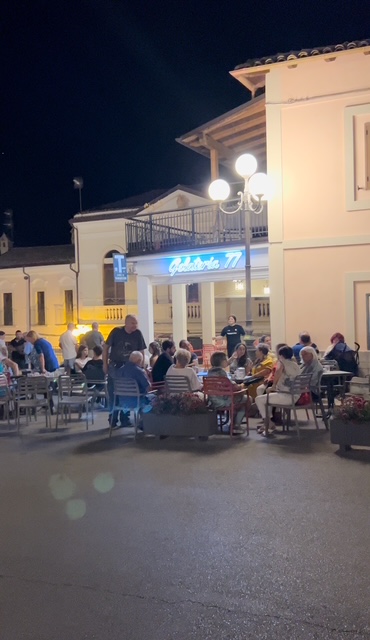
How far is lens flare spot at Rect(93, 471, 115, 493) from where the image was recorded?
22.7 feet

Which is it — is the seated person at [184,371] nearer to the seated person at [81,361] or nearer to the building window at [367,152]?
the seated person at [81,361]

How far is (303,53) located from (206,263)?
5.59 meters

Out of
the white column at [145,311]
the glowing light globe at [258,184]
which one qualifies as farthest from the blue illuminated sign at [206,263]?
the glowing light globe at [258,184]

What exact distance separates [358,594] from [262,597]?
1.96 ft

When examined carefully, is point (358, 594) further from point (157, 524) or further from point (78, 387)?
point (78, 387)

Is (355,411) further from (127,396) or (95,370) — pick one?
(95,370)

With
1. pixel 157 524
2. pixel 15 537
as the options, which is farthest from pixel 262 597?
pixel 15 537

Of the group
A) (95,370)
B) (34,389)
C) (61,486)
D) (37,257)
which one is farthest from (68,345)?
(37,257)

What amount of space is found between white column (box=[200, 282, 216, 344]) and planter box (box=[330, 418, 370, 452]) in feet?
47.5

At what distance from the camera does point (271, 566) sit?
472 centimetres

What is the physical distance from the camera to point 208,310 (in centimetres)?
2262

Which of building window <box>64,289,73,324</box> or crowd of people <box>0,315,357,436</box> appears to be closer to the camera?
crowd of people <box>0,315,357,436</box>

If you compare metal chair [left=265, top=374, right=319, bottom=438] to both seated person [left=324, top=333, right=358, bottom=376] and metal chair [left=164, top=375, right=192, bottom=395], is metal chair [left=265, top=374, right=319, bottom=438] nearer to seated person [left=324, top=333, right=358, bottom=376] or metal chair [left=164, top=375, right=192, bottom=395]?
metal chair [left=164, top=375, right=192, bottom=395]

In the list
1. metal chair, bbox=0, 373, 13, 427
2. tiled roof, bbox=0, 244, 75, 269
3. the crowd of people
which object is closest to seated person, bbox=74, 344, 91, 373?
the crowd of people
